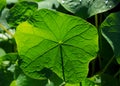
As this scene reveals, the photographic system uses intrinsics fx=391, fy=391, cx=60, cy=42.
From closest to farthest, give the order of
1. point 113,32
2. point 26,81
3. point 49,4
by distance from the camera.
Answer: point 113,32 < point 26,81 < point 49,4

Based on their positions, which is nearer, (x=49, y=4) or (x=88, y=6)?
(x=88, y=6)

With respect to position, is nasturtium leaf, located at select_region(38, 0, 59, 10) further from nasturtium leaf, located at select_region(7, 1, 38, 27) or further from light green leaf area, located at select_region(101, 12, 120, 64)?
light green leaf area, located at select_region(101, 12, 120, 64)

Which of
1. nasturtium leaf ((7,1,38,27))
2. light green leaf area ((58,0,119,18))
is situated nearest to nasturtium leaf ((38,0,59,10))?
nasturtium leaf ((7,1,38,27))

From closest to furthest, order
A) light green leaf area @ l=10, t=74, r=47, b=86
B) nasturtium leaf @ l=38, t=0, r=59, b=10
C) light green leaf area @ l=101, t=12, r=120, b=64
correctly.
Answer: light green leaf area @ l=101, t=12, r=120, b=64
light green leaf area @ l=10, t=74, r=47, b=86
nasturtium leaf @ l=38, t=0, r=59, b=10

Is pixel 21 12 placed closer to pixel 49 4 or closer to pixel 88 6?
pixel 49 4

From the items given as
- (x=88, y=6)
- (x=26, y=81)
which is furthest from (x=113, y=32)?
(x=26, y=81)

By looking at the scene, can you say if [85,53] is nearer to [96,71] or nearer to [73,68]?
[73,68]

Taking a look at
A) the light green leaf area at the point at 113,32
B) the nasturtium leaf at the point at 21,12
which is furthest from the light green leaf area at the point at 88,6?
the nasturtium leaf at the point at 21,12
